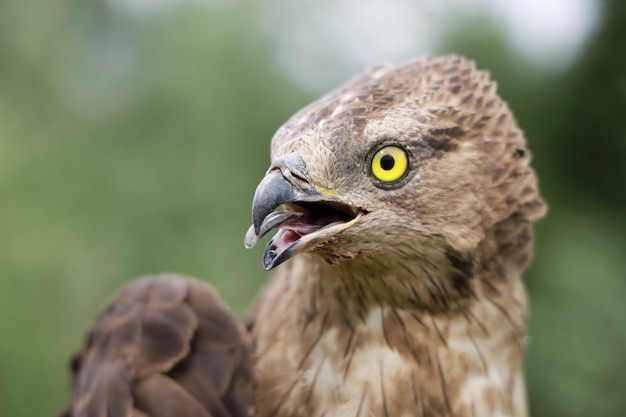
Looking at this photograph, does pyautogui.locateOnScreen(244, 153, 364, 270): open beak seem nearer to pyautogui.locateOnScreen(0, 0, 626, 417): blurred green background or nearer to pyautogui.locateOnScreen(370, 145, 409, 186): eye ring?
pyautogui.locateOnScreen(370, 145, 409, 186): eye ring

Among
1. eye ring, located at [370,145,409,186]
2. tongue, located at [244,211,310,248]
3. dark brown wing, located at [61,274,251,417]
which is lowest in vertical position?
dark brown wing, located at [61,274,251,417]

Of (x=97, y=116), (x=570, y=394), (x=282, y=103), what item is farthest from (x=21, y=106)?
(x=570, y=394)

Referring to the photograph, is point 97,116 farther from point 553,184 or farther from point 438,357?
point 438,357

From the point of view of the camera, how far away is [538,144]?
1429 centimetres

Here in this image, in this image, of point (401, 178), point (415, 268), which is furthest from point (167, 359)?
point (401, 178)

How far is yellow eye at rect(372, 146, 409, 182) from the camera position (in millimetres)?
2088

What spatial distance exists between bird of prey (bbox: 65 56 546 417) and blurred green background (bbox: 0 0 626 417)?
9117 millimetres

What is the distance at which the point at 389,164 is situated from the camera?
2.10m

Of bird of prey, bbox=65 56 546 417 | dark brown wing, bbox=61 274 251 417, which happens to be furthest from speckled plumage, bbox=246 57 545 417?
dark brown wing, bbox=61 274 251 417

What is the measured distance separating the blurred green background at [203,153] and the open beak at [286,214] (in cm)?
978

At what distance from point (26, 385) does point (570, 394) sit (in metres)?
8.24

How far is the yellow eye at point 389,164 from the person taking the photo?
2.09 m

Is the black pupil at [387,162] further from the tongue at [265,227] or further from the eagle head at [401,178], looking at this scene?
the tongue at [265,227]

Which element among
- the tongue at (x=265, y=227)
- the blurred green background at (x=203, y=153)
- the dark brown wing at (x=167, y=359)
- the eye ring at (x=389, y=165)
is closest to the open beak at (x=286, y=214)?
the tongue at (x=265, y=227)
